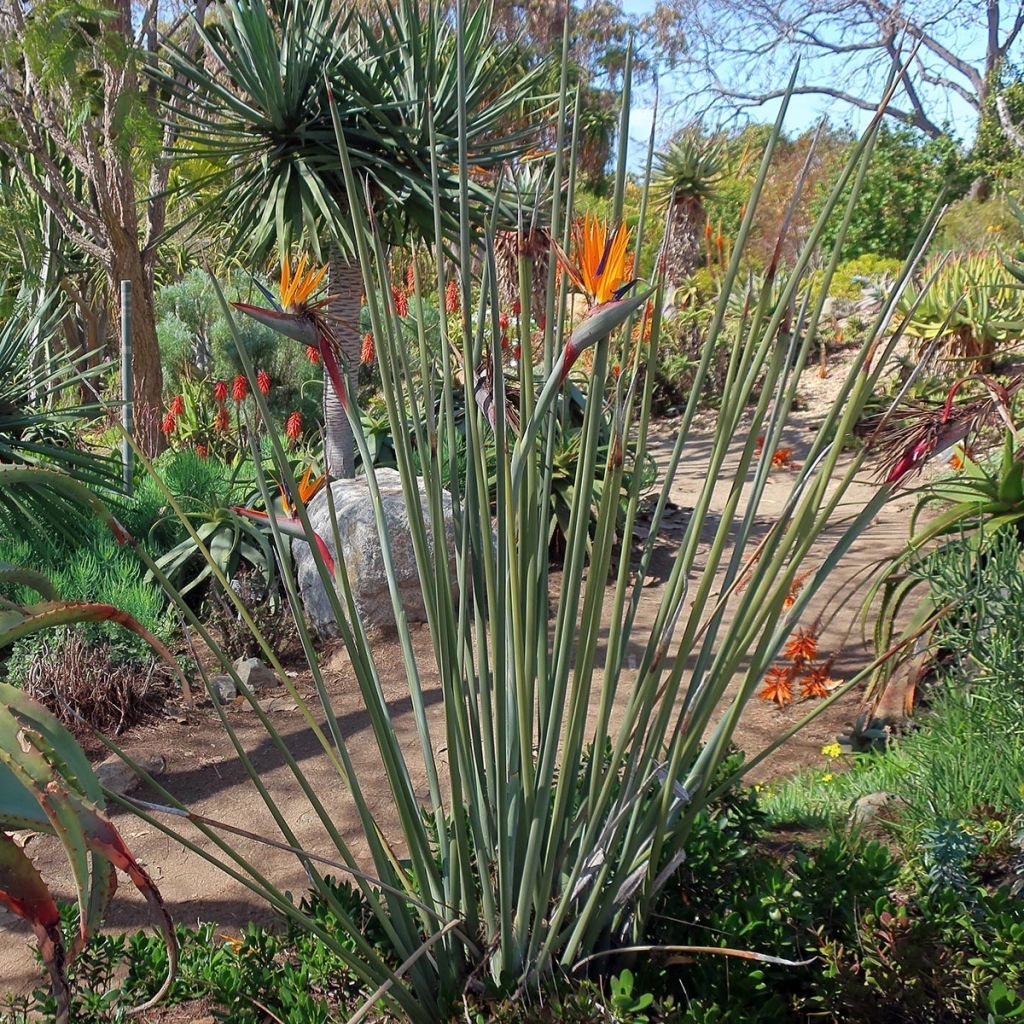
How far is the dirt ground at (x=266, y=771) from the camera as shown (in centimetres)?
295

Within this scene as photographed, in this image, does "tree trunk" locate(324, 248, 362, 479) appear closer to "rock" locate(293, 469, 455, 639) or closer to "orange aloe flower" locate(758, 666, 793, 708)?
"rock" locate(293, 469, 455, 639)

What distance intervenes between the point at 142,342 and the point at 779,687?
17.5 ft

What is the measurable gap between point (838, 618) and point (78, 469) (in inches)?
153

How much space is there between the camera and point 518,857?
1.45 m

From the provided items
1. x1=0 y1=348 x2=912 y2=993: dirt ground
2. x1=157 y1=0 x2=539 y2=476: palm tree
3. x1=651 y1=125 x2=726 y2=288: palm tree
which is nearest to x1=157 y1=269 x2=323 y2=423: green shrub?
x1=157 y1=0 x2=539 y2=476: palm tree

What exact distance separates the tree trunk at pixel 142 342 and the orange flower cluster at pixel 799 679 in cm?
485

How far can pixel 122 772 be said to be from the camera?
3678mm

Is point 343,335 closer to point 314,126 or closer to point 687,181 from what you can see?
point 314,126

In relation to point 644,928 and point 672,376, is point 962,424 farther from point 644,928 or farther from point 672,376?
point 672,376

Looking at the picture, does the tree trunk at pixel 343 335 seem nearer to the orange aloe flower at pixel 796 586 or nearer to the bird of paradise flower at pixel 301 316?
the orange aloe flower at pixel 796 586

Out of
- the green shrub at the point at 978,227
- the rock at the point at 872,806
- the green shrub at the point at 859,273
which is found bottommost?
the rock at the point at 872,806

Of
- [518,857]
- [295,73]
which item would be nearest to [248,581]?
[295,73]

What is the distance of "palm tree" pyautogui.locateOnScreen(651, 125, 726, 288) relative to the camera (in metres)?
14.6

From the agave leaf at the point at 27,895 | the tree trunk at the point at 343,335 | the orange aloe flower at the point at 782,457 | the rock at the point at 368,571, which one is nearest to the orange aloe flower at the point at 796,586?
the orange aloe flower at the point at 782,457
